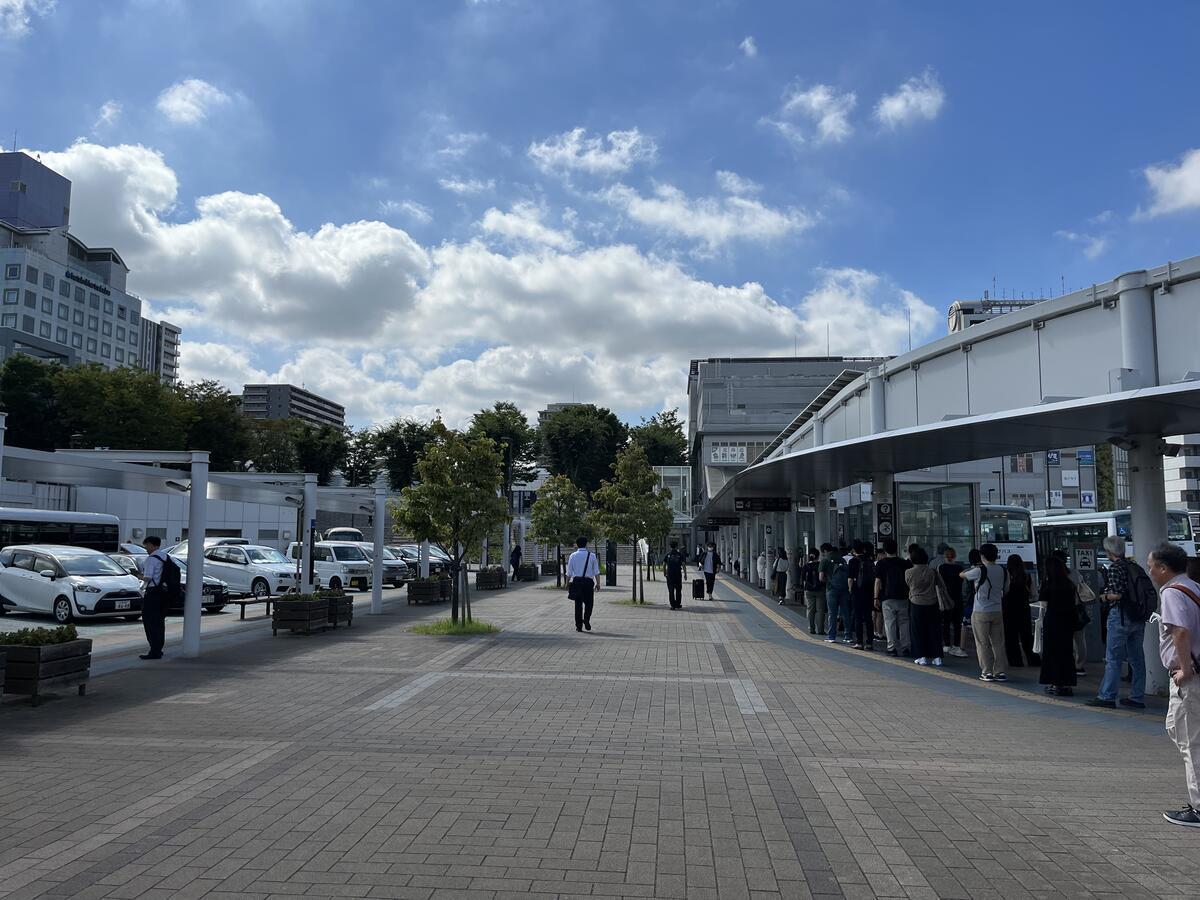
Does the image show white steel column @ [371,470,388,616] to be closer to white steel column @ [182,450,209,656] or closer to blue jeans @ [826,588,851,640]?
white steel column @ [182,450,209,656]

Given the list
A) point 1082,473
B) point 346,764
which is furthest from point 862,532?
point 1082,473

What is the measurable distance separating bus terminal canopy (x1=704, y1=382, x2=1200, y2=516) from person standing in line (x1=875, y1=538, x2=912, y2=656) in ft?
5.72

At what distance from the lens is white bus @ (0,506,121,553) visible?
24125 millimetres

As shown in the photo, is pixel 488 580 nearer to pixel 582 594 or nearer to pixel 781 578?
pixel 781 578

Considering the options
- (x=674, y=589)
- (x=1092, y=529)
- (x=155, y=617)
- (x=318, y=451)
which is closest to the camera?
(x=155, y=617)

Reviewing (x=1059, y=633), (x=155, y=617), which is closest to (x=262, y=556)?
(x=155, y=617)

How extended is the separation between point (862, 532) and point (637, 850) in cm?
2068

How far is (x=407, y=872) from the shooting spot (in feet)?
14.7

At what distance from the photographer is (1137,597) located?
8656 millimetres

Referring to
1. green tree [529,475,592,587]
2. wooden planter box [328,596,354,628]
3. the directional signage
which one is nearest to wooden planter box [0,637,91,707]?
wooden planter box [328,596,354,628]

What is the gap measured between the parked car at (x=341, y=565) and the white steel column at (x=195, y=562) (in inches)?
584

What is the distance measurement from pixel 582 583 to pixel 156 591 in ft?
24.3

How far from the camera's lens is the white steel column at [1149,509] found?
9922mm

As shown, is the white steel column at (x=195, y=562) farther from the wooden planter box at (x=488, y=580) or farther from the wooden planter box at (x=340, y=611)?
the wooden planter box at (x=488, y=580)
